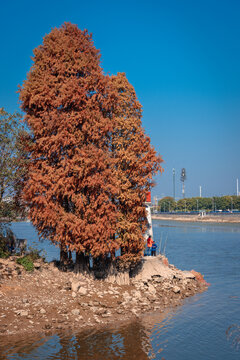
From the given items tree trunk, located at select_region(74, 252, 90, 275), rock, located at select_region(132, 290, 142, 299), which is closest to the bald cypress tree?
tree trunk, located at select_region(74, 252, 90, 275)

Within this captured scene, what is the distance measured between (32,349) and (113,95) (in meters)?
13.2

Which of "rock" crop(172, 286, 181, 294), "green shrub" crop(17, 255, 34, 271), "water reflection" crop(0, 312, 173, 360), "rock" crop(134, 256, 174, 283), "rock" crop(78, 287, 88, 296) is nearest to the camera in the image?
"water reflection" crop(0, 312, 173, 360)

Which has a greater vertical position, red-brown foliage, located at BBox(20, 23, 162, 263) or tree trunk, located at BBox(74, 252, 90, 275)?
red-brown foliage, located at BBox(20, 23, 162, 263)

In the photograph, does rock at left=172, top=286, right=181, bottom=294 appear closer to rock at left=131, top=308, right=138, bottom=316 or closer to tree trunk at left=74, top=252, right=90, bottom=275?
rock at left=131, top=308, right=138, bottom=316

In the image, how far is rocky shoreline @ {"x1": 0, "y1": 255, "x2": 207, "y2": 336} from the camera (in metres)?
16.4

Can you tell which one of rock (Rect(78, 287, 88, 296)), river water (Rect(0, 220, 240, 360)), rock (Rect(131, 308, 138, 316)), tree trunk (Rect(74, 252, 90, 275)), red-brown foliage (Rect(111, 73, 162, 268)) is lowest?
river water (Rect(0, 220, 240, 360))

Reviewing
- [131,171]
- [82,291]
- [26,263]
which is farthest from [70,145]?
[82,291]

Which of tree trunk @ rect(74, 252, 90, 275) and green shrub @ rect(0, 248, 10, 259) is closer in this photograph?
green shrub @ rect(0, 248, 10, 259)

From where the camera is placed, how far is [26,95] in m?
21.2

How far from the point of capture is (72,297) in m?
18.8

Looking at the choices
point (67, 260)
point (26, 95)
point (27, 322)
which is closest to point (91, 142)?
point (26, 95)

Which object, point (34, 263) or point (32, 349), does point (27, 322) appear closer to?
point (32, 349)

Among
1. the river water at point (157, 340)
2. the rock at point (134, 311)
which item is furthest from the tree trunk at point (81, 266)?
the river water at point (157, 340)

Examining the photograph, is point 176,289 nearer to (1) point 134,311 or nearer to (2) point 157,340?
(1) point 134,311
